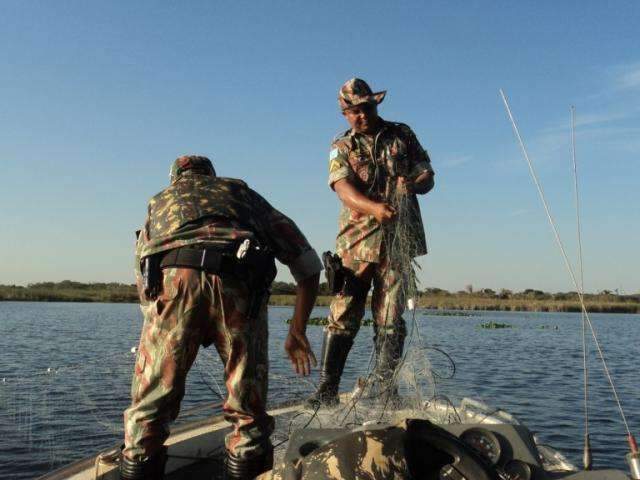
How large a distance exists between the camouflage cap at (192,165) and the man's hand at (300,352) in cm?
102

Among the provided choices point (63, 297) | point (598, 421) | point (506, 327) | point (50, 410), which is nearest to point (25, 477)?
point (50, 410)

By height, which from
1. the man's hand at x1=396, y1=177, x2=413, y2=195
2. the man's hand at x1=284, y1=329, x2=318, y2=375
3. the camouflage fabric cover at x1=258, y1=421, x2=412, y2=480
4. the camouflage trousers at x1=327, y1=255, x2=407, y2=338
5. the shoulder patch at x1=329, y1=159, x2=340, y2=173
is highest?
the shoulder patch at x1=329, y1=159, x2=340, y2=173

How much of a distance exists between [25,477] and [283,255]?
4517 mm

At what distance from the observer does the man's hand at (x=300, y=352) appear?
139 inches

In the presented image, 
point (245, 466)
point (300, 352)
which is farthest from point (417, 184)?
point (245, 466)

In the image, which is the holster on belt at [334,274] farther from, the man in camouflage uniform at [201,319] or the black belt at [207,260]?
the black belt at [207,260]

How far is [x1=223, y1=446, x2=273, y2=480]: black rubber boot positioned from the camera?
317 centimetres

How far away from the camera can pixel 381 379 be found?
16.1 feet

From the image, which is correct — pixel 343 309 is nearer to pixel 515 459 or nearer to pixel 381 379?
pixel 381 379

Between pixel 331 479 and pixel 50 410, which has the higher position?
pixel 331 479

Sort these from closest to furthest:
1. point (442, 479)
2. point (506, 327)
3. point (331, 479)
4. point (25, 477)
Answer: point (331, 479), point (442, 479), point (25, 477), point (506, 327)

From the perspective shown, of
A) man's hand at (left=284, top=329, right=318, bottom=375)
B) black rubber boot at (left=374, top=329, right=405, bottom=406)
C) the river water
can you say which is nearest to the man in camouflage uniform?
man's hand at (left=284, top=329, right=318, bottom=375)

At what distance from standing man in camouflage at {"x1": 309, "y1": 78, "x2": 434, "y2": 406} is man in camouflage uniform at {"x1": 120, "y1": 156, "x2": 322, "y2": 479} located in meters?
1.75

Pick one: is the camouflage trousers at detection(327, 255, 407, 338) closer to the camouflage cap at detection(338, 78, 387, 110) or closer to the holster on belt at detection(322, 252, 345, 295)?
the holster on belt at detection(322, 252, 345, 295)
